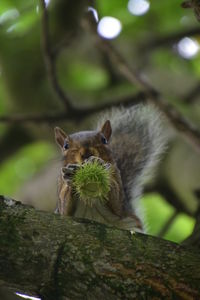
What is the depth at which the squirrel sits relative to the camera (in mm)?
2047

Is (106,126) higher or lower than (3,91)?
lower

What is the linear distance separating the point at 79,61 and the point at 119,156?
1.05m

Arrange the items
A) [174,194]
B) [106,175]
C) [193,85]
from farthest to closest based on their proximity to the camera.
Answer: [193,85] < [174,194] < [106,175]

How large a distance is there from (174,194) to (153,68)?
870 millimetres

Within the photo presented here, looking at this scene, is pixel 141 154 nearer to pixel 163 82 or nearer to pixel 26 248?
pixel 163 82

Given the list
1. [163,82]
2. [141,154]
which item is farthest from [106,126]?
[163,82]

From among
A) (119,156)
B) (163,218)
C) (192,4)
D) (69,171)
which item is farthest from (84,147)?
(163,218)

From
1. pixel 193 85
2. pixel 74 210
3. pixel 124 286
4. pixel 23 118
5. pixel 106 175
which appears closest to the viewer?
pixel 124 286

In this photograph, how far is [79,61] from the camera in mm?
3512

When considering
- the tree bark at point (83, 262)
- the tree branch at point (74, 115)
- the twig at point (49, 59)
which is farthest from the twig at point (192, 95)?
the tree bark at point (83, 262)

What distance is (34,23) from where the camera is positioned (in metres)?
3.36

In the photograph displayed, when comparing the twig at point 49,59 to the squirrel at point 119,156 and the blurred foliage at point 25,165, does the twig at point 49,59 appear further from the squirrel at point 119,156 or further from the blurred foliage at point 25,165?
the blurred foliage at point 25,165

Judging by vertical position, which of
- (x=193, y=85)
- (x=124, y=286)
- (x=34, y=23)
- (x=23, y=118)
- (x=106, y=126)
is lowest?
(x=124, y=286)

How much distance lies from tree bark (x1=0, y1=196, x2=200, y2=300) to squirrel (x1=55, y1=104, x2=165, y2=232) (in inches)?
15.4
